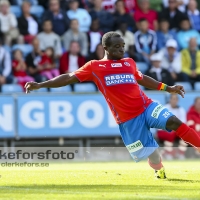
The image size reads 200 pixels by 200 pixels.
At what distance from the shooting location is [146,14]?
2211 cm

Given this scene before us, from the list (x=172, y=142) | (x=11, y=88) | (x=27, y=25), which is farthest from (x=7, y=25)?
(x=172, y=142)

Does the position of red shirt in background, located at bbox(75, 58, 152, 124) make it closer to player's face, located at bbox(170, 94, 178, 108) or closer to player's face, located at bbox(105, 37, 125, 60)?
player's face, located at bbox(105, 37, 125, 60)

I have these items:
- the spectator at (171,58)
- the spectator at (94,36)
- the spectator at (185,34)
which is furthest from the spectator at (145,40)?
the spectator at (94,36)

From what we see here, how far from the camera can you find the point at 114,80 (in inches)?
412

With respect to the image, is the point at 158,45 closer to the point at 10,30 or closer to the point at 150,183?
the point at 10,30

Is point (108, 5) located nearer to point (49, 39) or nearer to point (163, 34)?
point (163, 34)

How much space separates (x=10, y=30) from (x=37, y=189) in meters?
11.4

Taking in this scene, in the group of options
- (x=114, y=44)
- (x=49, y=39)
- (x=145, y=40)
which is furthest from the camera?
(x=145, y=40)

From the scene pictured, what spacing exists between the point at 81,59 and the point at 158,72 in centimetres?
228

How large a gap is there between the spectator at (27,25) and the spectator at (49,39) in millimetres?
313

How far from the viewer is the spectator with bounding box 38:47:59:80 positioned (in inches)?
771

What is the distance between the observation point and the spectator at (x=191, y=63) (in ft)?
67.4

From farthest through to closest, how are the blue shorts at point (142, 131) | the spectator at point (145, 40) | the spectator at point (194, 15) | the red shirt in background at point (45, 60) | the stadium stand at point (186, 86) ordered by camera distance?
the spectator at point (194, 15)
the spectator at point (145, 40)
the stadium stand at point (186, 86)
the red shirt in background at point (45, 60)
the blue shorts at point (142, 131)

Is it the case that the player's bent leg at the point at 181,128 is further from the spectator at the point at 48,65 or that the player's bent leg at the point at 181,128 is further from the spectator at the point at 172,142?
the spectator at the point at 48,65
